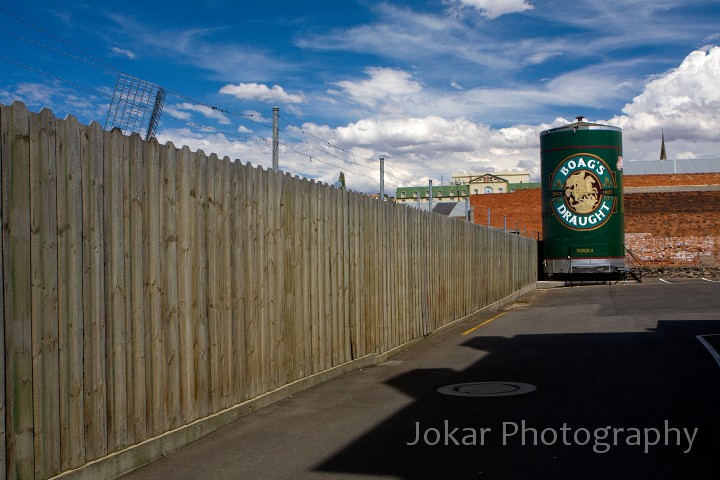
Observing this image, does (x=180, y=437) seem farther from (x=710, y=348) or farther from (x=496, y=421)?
(x=710, y=348)

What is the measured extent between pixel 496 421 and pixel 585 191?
25804mm

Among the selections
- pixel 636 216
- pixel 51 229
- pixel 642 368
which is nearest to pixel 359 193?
pixel 642 368

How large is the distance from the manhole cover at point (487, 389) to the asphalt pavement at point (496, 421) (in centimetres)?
2

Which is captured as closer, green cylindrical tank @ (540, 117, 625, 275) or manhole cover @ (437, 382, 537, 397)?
manhole cover @ (437, 382, 537, 397)

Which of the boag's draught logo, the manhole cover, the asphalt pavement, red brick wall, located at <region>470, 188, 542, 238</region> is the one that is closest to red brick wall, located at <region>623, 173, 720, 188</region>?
red brick wall, located at <region>470, 188, 542, 238</region>

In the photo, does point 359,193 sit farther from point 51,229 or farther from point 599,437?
point 51,229

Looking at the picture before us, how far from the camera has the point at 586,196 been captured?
1216 inches

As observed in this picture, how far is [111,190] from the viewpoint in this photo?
5352mm

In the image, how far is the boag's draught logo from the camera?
100ft

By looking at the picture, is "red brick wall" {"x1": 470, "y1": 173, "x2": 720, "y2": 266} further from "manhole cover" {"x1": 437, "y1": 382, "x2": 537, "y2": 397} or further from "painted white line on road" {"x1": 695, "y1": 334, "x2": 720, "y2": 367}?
"manhole cover" {"x1": 437, "y1": 382, "x2": 537, "y2": 397}

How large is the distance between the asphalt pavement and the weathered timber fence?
1.38ft

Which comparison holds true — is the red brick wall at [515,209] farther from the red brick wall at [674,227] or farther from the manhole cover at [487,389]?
the manhole cover at [487,389]

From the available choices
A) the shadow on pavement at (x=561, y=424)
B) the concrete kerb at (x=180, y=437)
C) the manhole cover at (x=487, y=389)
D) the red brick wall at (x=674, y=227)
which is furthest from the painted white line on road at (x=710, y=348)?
the red brick wall at (x=674, y=227)

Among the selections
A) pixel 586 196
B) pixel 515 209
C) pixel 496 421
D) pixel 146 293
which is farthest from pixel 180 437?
pixel 515 209
